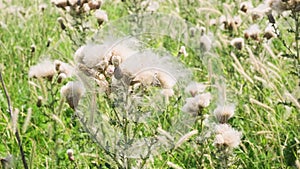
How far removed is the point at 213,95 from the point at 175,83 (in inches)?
20.0

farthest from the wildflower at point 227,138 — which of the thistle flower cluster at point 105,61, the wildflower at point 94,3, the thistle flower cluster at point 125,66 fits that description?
the wildflower at point 94,3

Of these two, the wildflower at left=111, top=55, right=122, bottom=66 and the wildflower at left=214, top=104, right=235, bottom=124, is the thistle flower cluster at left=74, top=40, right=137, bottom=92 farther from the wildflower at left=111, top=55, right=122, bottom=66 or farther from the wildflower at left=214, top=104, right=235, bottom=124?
the wildflower at left=214, top=104, right=235, bottom=124

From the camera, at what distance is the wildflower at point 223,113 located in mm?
2025

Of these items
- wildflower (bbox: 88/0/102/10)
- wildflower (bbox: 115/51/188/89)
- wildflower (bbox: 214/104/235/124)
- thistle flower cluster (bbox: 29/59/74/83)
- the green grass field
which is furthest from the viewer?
wildflower (bbox: 88/0/102/10)

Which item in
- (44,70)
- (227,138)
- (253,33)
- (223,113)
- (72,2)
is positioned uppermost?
(72,2)

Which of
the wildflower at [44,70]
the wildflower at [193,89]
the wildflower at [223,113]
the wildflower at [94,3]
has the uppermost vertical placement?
the wildflower at [94,3]

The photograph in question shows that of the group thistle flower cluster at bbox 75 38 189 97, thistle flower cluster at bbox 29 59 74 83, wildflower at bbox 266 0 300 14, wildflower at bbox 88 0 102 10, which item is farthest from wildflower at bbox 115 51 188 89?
wildflower at bbox 88 0 102 10

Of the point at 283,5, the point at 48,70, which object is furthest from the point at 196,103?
the point at 48,70

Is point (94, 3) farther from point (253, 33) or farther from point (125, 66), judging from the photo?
point (125, 66)

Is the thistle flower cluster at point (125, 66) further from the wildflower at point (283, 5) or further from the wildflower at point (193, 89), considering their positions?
the wildflower at point (283, 5)

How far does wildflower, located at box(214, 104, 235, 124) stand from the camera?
203 centimetres

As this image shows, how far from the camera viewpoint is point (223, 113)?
2.03m

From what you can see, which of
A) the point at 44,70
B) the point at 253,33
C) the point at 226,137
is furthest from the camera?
the point at 253,33

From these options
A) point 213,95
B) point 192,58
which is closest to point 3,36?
point 192,58
